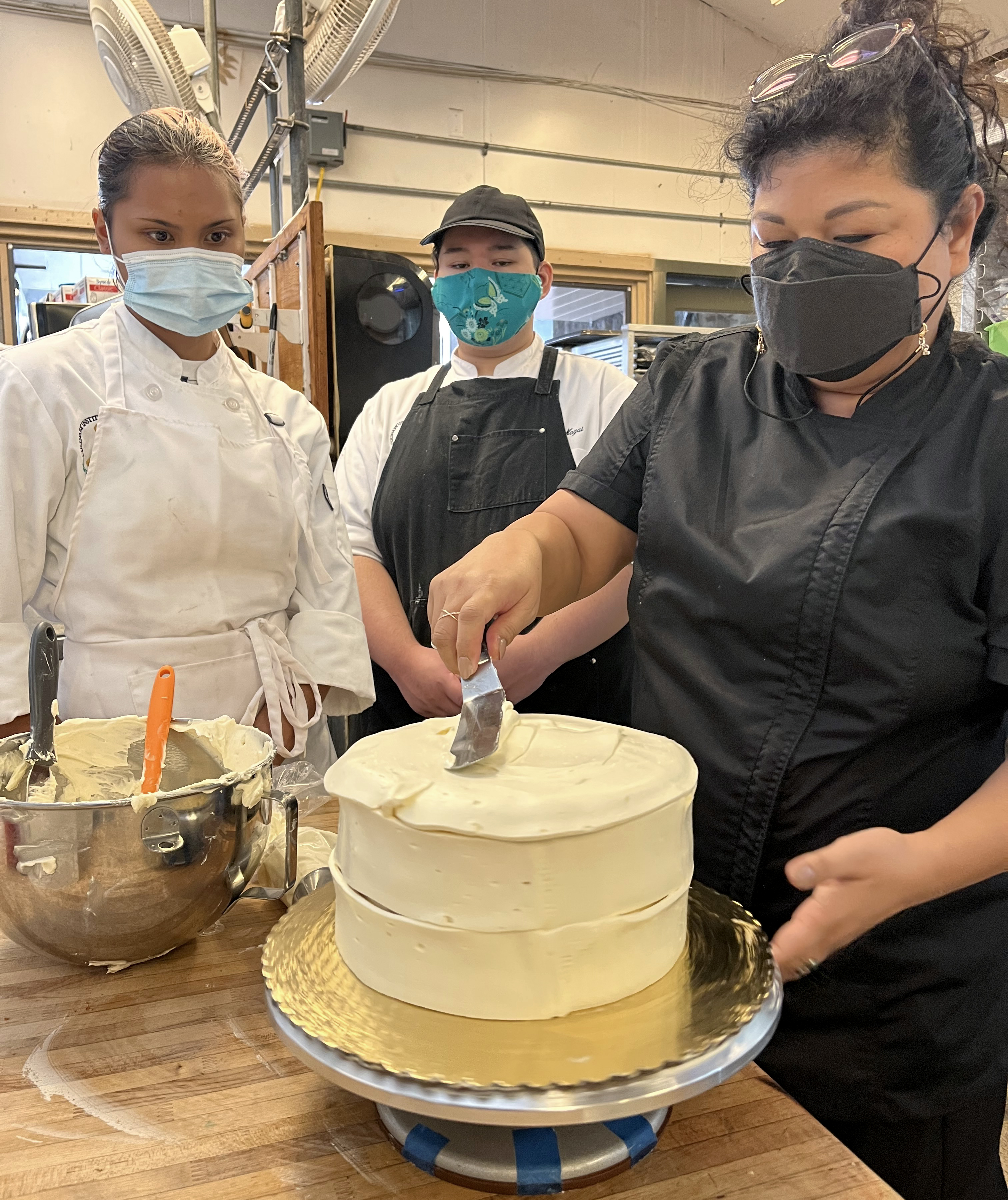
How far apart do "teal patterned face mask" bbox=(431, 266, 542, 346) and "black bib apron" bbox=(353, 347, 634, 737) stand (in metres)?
0.11

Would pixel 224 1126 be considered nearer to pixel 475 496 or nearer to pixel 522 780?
pixel 522 780

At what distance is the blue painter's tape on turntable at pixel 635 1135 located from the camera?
0.67 m

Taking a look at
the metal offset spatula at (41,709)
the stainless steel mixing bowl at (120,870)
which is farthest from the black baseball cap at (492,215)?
the stainless steel mixing bowl at (120,870)

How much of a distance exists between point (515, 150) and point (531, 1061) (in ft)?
18.1

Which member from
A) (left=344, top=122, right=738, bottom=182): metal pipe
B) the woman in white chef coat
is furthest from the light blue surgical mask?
(left=344, top=122, right=738, bottom=182): metal pipe

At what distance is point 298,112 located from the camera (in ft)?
8.32

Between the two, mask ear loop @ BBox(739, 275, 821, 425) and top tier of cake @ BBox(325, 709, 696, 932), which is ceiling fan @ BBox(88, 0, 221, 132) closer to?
mask ear loop @ BBox(739, 275, 821, 425)

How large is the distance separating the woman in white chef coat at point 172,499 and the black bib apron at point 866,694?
29.8 inches

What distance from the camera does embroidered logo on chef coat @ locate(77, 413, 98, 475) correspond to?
139 centimetres

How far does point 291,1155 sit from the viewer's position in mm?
687

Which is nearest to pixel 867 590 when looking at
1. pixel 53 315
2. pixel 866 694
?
pixel 866 694

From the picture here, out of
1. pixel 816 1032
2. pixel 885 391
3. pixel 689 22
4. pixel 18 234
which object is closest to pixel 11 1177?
pixel 816 1032

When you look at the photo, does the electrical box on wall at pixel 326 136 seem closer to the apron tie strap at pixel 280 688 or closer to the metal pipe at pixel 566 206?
the metal pipe at pixel 566 206

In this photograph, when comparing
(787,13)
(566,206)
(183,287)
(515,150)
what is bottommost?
(183,287)
